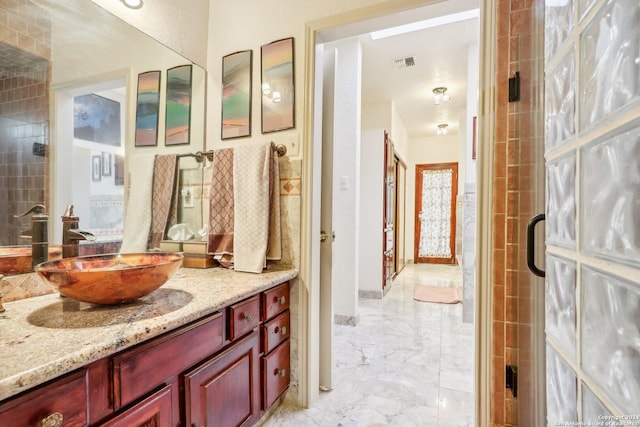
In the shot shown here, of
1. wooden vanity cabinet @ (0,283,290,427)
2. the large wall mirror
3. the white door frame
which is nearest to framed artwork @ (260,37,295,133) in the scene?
the white door frame

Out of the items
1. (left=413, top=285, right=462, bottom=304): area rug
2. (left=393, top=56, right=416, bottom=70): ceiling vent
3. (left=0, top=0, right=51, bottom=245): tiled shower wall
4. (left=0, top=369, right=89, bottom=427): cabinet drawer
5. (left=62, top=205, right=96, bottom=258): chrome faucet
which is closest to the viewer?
(left=0, top=369, right=89, bottom=427): cabinet drawer

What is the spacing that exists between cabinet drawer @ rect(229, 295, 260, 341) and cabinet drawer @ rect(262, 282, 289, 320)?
54 mm

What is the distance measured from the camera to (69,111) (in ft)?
4.08

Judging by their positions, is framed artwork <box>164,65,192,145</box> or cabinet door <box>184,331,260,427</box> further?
framed artwork <box>164,65,192,145</box>

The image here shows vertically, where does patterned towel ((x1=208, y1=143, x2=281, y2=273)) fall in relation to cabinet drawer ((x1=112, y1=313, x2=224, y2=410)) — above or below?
above

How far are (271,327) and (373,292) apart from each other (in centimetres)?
257

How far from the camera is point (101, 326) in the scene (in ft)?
2.76

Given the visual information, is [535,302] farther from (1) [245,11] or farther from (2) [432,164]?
(2) [432,164]

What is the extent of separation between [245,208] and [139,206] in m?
0.57

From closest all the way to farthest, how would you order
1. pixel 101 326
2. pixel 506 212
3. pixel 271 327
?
pixel 101 326, pixel 506 212, pixel 271 327

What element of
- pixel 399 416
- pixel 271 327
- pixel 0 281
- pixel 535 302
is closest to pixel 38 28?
pixel 0 281

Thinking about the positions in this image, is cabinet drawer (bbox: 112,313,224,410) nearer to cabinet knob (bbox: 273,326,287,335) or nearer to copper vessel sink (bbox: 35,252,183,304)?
copper vessel sink (bbox: 35,252,183,304)

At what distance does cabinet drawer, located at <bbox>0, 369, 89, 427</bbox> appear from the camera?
59 centimetres

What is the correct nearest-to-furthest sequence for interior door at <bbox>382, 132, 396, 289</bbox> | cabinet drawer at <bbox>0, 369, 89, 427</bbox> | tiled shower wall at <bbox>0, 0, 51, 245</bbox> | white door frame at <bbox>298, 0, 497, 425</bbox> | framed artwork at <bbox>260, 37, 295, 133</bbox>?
cabinet drawer at <bbox>0, 369, 89, 427</bbox> < tiled shower wall at <bbox>0, 0, 51, 245</bbox> < white door frame at <bbox>298, 0, 497, 425</bbox> < framed artwork at <bbox>260, 37, 295, 133</bbox> < interior door at <bbox>382, 132, 396, 289</bbox>
